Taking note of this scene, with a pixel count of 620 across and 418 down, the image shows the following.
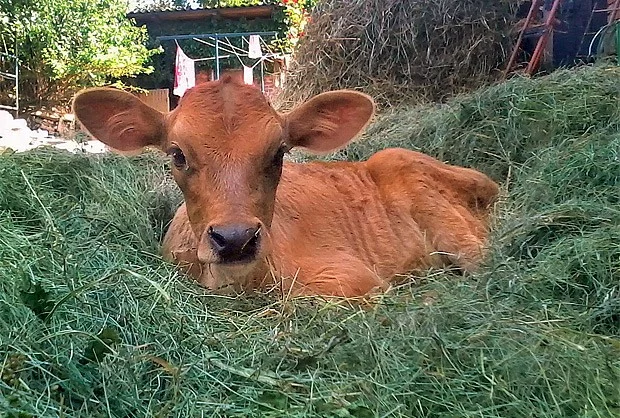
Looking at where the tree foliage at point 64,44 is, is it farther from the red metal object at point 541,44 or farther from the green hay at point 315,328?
the green hay at point 315,328

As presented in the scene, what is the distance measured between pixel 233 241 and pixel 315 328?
55 cm

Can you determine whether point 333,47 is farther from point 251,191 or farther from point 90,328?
point 90,328

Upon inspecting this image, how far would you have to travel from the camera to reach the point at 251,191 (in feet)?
11.7

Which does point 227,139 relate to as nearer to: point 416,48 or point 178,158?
point 178,158

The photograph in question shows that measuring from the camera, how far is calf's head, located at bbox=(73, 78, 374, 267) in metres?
3.38

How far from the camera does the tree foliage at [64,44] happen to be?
19.9 metres

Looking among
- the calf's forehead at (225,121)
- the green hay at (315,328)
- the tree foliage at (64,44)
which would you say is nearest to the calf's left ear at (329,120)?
the calf's forehead at (225,121)

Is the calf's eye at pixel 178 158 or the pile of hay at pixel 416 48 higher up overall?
the calf's eye at pixel 178 158

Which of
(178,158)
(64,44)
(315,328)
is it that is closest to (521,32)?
(178,158)

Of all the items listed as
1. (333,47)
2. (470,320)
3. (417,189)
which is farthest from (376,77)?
(470,320)

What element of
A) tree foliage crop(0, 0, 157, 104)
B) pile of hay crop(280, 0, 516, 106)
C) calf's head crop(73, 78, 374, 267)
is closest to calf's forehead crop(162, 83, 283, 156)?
calf's head crop(73, 78, 374, 267)

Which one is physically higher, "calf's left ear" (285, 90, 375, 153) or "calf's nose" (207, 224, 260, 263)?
"calf's left ear" (285, 90, 375, 153)

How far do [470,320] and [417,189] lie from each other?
2722mm

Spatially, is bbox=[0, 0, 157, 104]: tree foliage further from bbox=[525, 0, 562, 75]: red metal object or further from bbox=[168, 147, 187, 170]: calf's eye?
bbox=[168, 147, 187, 170]: calf's eye
